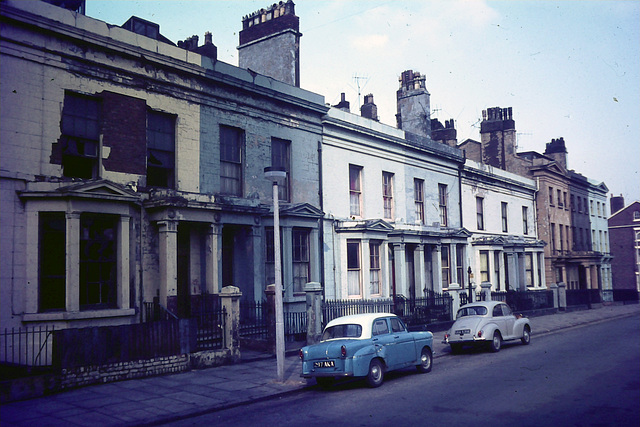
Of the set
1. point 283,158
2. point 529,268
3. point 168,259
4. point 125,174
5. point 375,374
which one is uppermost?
point 283,158

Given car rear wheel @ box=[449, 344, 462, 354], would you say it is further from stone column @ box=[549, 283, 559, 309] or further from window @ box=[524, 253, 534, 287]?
window @ box=[524, 253, 534, 287]

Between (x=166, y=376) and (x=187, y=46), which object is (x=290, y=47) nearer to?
(x=187, y=46)

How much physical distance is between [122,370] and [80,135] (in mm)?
6228

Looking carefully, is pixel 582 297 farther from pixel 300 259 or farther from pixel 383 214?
pixel 300 259

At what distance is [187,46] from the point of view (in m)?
21.9

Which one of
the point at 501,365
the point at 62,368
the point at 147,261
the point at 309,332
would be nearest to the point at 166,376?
the point at 62,368

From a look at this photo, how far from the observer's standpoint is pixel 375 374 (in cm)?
1174

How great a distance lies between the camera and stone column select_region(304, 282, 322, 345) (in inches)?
659

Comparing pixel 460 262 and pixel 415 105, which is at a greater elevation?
pixel 415 105

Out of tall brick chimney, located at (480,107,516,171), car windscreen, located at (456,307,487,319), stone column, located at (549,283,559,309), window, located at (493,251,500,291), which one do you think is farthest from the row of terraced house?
tall brick chimney, located at (480,107,516,171)

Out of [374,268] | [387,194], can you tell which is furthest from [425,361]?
[387,194]

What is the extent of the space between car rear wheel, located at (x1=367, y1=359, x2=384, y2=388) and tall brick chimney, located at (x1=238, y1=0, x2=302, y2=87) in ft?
43.5

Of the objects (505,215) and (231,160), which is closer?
(231,160)

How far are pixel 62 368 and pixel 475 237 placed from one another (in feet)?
82.4
